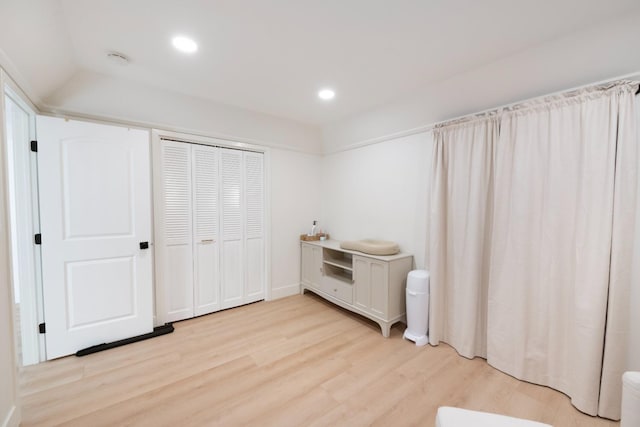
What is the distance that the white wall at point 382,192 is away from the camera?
9.32 ft

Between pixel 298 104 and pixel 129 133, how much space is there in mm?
1824

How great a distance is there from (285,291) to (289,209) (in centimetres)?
124

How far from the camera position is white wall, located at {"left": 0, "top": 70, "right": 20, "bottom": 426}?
143cm

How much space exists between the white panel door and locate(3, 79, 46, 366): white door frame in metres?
0.06

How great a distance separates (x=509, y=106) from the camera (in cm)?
210

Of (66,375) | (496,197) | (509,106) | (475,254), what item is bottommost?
(66,375)

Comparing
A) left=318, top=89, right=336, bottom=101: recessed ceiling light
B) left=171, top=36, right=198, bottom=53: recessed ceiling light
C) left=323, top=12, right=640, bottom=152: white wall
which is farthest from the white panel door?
left=323, top=12, right=640, bottom=152: white wall

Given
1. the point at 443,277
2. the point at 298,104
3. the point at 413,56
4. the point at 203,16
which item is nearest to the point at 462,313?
the point at 443,277

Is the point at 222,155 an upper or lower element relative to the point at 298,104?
lower

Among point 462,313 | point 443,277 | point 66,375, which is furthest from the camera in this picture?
point 443,277

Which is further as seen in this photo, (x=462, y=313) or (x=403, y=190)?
(x=403, y=190)

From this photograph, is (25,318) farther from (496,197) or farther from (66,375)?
(496,197)

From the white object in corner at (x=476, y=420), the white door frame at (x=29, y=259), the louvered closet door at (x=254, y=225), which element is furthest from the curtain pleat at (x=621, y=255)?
the white door frame at (x=29, y=259)

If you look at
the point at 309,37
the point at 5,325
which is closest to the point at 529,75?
the point at 309,37
